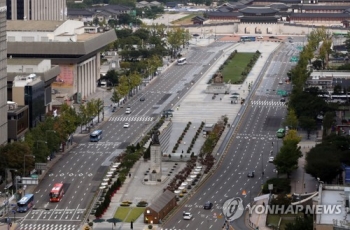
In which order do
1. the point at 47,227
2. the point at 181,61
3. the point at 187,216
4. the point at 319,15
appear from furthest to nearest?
the point at 319,15 → the point at 181,61 → the point at 187,216 → the point at 47,227

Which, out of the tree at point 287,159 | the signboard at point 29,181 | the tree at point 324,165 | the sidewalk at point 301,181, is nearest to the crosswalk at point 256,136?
the sidewalk at point 301,181

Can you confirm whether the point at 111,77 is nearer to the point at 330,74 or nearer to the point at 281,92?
the point at 281,92

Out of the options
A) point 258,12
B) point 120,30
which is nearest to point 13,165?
point 120,30

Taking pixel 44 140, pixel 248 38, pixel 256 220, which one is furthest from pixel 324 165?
pixel 248 38

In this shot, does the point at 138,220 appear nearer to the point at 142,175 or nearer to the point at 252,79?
the point at 142,175

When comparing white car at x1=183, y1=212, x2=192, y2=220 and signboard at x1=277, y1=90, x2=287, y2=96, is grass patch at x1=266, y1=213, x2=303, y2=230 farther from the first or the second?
signboard at x1=277, y1=90, x2=287, y2=96
